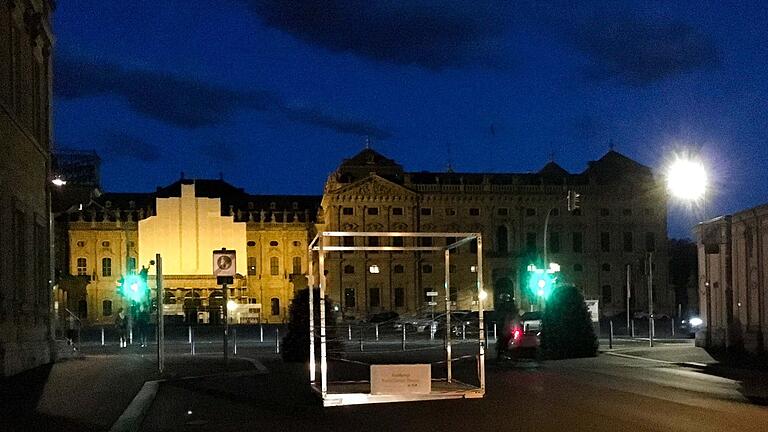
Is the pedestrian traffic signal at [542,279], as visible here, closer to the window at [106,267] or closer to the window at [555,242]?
the window at [555,242]

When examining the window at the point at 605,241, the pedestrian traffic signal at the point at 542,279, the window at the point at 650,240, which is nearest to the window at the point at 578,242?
the window at the point at 605,241

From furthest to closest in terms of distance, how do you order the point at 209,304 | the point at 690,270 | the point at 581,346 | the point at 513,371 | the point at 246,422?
1. the point at 690,270
2. the point at 209,304
3. the point at 581,346
4. the point at 513,371
5. the point at 246,422

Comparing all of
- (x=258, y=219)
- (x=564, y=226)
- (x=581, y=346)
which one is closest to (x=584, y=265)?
(x=564, y=226)

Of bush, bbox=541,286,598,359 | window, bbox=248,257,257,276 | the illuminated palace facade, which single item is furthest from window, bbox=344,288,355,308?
bush, bbox=541,286,598,359

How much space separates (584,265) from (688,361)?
73.5 m

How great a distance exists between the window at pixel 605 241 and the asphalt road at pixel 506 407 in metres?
78.4

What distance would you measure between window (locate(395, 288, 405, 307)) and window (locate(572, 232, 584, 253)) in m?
18.8

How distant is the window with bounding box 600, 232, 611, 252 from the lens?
10212cm

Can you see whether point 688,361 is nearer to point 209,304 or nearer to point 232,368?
point 232,368

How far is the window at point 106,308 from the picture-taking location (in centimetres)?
10012

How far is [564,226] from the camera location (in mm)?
101500

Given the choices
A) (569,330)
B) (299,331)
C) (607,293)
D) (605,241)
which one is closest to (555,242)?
(605,241)

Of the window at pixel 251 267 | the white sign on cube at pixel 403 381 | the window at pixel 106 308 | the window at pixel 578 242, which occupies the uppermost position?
the window at pixel 578 242

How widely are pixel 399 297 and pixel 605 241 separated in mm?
22704
